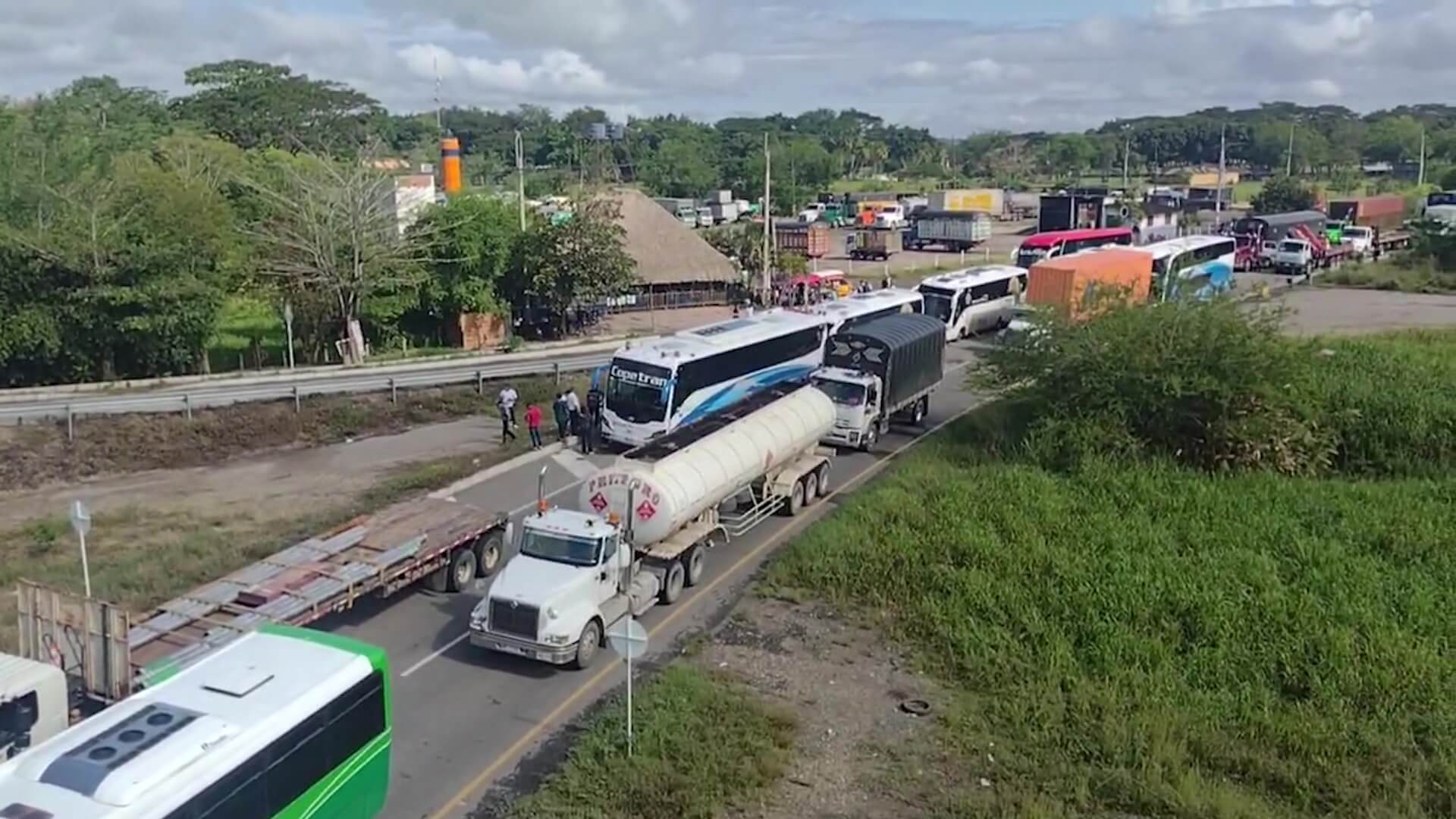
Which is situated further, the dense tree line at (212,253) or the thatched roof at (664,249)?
the thatched roof at (664,249)

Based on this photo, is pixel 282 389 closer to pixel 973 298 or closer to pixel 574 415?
pixel 574 415

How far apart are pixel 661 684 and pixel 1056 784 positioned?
206 inches

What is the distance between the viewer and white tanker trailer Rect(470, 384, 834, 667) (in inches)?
641

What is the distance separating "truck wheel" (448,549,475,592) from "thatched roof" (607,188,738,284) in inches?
1368

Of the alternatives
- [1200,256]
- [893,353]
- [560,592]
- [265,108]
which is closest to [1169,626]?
[560,592]

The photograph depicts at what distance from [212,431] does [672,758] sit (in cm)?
2229

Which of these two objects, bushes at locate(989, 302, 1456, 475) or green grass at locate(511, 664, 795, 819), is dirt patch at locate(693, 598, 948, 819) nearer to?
green grass at locate(511, 664, 795, 819)

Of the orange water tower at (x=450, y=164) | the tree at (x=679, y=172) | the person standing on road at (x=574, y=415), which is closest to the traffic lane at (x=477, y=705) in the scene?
the person standing on road at (x=574, y=415)

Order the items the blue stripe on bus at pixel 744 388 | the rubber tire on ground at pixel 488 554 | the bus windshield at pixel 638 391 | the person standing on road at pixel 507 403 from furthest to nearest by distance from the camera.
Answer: the person standing on road at pixel 507 403
the blue stripe on bus at pixel 744 388
the bus windshield at pixel 638 391
the rubber tire on ground at pixel 488 554

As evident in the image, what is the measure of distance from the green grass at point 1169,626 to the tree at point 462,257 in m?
25.2

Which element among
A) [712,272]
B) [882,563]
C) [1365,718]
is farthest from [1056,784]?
[712,272]

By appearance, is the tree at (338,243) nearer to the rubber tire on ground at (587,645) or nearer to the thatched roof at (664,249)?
the thatched roof at (664,249)

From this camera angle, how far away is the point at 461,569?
19484 mm

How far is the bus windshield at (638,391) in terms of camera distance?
89.5 ft
